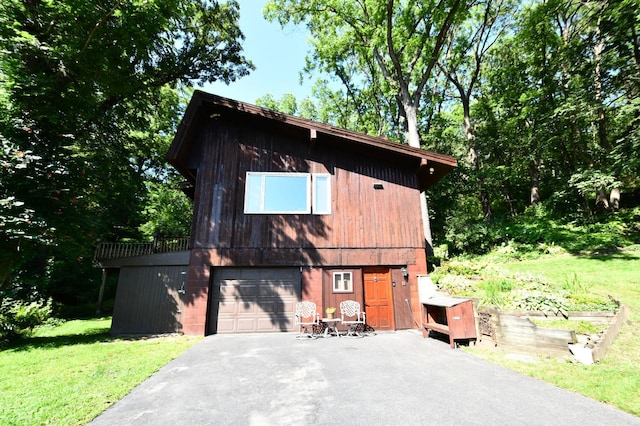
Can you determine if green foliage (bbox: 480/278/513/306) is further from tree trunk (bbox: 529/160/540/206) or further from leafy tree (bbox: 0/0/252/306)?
tree trunk (bbox: 529/160/540/206)

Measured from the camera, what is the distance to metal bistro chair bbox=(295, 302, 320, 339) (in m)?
8.17

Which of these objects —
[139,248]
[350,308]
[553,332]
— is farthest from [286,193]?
[139,248]

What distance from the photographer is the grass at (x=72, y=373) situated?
3.38 m

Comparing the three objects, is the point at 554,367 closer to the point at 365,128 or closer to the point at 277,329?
the point at 277,329

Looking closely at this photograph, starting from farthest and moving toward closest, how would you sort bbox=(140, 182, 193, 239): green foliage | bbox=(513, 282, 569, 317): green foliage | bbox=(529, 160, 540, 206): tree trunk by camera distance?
bbox=(140, 182, 193, 239): green foliage, bbox=(529, 160, 540, 206): tree trunk, bbox=(513, 282, 569, 317): green foliage

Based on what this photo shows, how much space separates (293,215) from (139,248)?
10909 millimetres

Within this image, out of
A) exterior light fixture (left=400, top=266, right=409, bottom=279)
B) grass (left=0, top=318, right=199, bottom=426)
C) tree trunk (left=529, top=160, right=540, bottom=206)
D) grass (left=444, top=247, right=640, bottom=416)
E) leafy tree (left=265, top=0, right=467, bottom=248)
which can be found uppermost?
leafy tree (left=265, top=0, right=467, bottom=248)

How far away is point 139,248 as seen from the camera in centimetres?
1479

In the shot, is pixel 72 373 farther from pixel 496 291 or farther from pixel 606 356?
pixel 496 291

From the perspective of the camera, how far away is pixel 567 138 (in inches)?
632

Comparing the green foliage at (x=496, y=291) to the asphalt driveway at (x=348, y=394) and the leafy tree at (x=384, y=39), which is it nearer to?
the asphalt driveway at (x=348, y=394)

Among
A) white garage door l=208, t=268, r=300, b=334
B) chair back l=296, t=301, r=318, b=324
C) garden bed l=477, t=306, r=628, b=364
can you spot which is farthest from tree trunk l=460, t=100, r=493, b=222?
white garage door l=208, t=268, r=300, b=334

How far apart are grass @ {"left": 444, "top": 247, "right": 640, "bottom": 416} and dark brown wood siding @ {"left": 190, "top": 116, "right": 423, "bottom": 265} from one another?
154 inches

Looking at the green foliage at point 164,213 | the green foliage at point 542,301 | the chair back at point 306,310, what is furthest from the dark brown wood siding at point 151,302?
the green foliage at point 164,213
